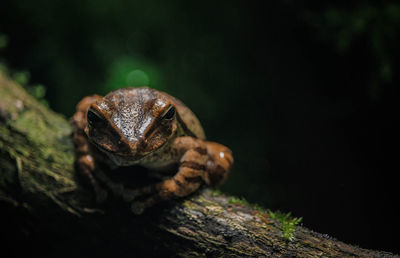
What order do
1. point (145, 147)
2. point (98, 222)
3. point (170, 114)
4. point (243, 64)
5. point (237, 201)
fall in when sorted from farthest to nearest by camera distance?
point (243, 64)
point (237, 201)
point (98, 222)
point (170, 114)
point (145, 147)

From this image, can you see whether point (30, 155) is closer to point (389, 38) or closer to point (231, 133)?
point (231, 133)

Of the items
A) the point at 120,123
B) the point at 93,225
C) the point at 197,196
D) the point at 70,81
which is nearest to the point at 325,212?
the point at 197,196

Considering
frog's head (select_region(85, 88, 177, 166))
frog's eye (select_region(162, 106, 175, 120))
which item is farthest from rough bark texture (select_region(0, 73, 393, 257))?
frog's eye (select_region(162, 106, 175, 120))

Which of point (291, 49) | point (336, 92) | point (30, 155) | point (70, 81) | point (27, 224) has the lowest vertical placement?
point (27, 224)

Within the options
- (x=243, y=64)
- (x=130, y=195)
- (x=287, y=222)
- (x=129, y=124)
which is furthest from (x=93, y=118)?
(x=243, y=64)

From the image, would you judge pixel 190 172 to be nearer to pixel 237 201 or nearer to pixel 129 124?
pixel 237 201

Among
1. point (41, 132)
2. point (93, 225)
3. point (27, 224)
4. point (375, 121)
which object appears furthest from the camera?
point (375, 121)
